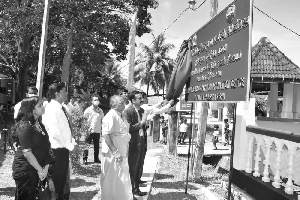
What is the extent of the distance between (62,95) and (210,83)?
2.08 m

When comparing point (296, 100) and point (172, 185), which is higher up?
point (296, 100)

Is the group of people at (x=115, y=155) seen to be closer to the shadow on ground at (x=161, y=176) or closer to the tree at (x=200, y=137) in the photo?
the shadow on ground at (x=161, y=176)

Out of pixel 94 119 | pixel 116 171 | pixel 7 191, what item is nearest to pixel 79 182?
pixel 7 191

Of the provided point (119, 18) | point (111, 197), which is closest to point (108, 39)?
point (119, 18)

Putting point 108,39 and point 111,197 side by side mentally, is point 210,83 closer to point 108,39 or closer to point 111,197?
point 111,197

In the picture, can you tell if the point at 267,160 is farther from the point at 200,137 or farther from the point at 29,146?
the point at 200,137

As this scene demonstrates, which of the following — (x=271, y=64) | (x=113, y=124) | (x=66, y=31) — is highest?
(x=66, y=31)

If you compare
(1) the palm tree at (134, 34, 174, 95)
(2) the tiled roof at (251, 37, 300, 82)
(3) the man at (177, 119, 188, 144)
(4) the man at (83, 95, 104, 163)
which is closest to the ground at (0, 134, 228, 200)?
(4) the man at (83, 95, 104, 163)

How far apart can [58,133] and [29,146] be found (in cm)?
100

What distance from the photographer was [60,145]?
6000mm

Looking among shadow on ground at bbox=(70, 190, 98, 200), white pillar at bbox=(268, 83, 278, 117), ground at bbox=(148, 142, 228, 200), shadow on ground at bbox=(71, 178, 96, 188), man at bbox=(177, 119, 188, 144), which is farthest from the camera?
man at bbox=(177, 119, 188, 144)

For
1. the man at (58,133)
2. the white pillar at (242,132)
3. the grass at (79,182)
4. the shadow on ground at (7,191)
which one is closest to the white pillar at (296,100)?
the grass at (79,182)

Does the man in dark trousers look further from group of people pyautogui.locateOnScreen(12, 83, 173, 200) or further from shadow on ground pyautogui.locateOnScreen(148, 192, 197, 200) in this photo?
shadow on ground pyautogui.locateOnScreen(148, 192, 197, 200)

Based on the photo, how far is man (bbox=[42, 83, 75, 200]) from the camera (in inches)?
235
